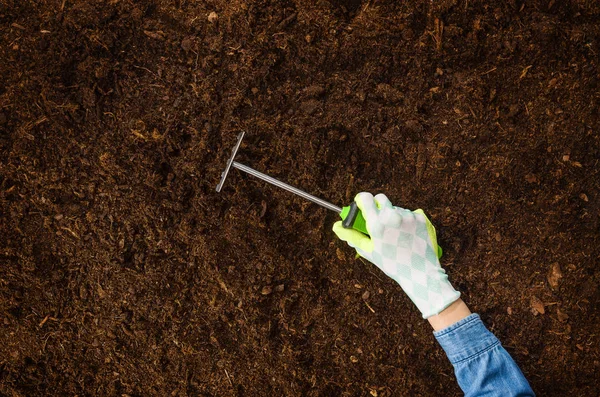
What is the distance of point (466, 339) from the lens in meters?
1.43

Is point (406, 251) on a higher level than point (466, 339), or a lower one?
higher

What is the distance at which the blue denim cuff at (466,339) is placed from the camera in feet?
4.68

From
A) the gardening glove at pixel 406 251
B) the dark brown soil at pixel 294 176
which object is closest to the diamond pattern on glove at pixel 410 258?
the gardening glove at pixel 406 251

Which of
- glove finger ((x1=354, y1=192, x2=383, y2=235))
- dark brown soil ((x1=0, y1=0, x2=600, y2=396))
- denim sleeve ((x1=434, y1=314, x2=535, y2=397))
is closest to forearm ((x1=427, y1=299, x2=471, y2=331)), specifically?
denim sleeve ((x1=434, y1=314, x2=535, y2=397))

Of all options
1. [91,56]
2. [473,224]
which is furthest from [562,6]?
[91,56]

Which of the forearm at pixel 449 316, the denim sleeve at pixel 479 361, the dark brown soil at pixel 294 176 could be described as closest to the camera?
the denim sleeve at pixel 479 361

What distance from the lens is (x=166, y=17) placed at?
1.73m

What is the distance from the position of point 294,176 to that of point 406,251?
49 cm

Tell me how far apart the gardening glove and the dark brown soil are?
0.19 m

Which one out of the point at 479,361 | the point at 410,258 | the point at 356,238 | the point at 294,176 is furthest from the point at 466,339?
the point at 294,176

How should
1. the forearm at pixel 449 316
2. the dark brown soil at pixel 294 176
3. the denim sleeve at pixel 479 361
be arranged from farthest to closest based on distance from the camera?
1. the dark brown soil at pixel 294 176
2. the forearm at pixel 449 316
3. the denim sleeve at pixel 479 361

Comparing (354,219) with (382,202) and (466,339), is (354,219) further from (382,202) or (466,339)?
(466,339)

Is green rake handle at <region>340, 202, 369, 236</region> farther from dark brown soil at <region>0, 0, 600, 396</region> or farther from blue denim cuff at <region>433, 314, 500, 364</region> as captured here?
blue denim cuff at <region>433, 314, 500, 364</region>

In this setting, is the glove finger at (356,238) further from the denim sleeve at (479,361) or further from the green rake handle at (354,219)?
the denim sleeve at (479,361)
